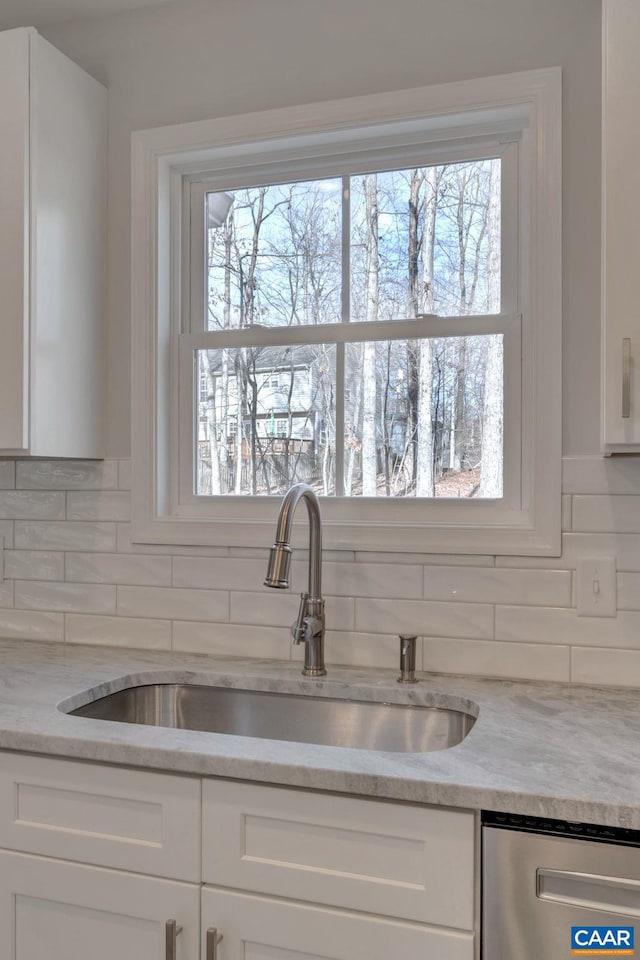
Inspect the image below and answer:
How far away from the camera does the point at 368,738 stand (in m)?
1.68

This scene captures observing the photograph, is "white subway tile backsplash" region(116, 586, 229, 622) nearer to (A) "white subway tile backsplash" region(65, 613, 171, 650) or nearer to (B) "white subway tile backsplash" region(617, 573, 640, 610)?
(A) "white subway tile backsplash" region(65, 613, 171, 650)

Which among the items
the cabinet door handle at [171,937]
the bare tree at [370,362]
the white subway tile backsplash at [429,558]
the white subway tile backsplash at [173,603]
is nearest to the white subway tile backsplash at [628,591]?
the white subway tile backsplash at [429,558]

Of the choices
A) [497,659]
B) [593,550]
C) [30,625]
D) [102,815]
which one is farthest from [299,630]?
[30,625]

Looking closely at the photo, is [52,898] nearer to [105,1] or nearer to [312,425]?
[312,425]

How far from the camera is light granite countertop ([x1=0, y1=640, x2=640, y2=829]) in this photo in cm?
114

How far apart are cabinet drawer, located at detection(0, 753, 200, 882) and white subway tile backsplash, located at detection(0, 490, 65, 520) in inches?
34.9

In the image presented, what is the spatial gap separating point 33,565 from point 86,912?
3.47ft

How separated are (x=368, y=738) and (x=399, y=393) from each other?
32.5 inches

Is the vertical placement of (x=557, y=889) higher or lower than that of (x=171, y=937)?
higher

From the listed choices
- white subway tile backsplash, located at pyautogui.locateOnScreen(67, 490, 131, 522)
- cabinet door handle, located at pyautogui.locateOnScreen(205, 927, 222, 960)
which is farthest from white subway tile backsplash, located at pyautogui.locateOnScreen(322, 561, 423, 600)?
cabinet door handle, located at pyautogui.locateOnScreen(205, 927, 222, 960)

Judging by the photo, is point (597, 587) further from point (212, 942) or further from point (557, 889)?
point (212, 942)

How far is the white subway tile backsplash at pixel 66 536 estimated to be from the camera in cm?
212

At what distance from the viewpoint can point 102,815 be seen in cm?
135

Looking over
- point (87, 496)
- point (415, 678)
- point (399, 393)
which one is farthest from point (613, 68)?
point (87, 496)
